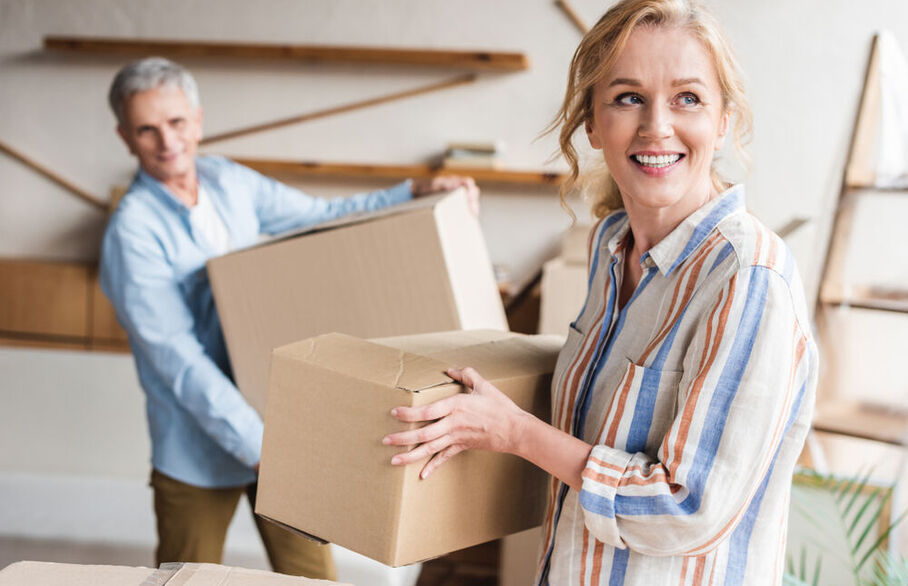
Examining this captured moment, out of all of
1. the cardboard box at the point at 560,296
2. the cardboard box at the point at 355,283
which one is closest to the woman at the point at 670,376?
the cardboard box at the point at 355,283

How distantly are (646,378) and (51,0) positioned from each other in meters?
3.16

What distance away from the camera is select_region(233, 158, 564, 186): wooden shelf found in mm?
2963

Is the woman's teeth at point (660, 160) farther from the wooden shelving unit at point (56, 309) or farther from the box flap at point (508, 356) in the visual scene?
the wooden shelving unit at point (56, 309)

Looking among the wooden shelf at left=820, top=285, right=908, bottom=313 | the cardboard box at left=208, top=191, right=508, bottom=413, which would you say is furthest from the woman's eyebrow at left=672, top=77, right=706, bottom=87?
the wooden shelf at left=820, top=285, right=908, bottom=313

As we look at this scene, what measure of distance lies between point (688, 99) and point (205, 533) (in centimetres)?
129

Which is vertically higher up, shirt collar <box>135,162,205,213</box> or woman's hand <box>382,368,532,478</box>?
shirt collar <box>135,162,205,213</box>

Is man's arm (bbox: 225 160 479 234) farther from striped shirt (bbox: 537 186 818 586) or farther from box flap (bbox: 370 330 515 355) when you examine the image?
striped shirt (bbox: 537 186 818 586)

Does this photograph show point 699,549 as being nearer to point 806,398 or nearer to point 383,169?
point 806,398

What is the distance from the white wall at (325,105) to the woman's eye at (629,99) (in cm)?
207

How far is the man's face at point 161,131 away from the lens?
1.73 meters

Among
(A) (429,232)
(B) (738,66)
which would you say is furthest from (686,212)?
(A) (429,232)

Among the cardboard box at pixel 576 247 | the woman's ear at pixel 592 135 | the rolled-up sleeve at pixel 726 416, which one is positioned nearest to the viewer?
the rolled-up sleeve at pixel 726 416

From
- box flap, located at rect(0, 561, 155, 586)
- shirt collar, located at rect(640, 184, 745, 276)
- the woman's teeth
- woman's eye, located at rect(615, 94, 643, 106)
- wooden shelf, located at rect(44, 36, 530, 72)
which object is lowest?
box flap, located at rect(0, 561, 155, 586)

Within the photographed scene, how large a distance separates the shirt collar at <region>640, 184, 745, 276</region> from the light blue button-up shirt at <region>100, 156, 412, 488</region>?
36.9 inches
